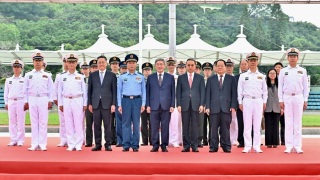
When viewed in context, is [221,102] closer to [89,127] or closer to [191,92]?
[191,92]

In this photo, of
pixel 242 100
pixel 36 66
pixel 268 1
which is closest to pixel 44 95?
pixel 36 66

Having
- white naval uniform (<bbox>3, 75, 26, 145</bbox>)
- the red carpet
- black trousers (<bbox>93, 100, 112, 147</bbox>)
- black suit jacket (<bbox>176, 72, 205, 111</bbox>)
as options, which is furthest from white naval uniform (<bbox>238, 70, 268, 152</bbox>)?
white naval uniform (<bbox>3, 75, 26, 145</bbox>)

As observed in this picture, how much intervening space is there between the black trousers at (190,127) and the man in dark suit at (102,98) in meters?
1.17

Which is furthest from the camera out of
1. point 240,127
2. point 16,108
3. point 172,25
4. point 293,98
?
point 172,25

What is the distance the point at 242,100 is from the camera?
8.07 meters

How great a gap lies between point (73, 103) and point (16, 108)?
65.6 inches

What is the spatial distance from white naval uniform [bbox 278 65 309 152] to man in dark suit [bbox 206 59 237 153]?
2.56ft

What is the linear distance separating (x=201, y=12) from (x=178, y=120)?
1351 inches

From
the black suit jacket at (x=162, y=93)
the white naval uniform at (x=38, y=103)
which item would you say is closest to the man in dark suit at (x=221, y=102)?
the black suit jacket at (x=162, y=93)

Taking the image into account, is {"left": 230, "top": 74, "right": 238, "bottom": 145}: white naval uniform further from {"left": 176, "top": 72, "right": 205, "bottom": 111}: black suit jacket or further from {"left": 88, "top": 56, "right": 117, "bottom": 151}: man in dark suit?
{"left": 88, "top": 56, "right": 117, "bottom": 151}: man in dark suit

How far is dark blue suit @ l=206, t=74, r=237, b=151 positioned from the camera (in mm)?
8031

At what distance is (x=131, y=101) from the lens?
7.99 meters

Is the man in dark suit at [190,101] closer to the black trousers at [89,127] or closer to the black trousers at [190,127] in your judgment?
the black trousers at [190,127]

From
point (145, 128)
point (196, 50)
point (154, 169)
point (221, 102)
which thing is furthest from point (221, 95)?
point (196, 50)
